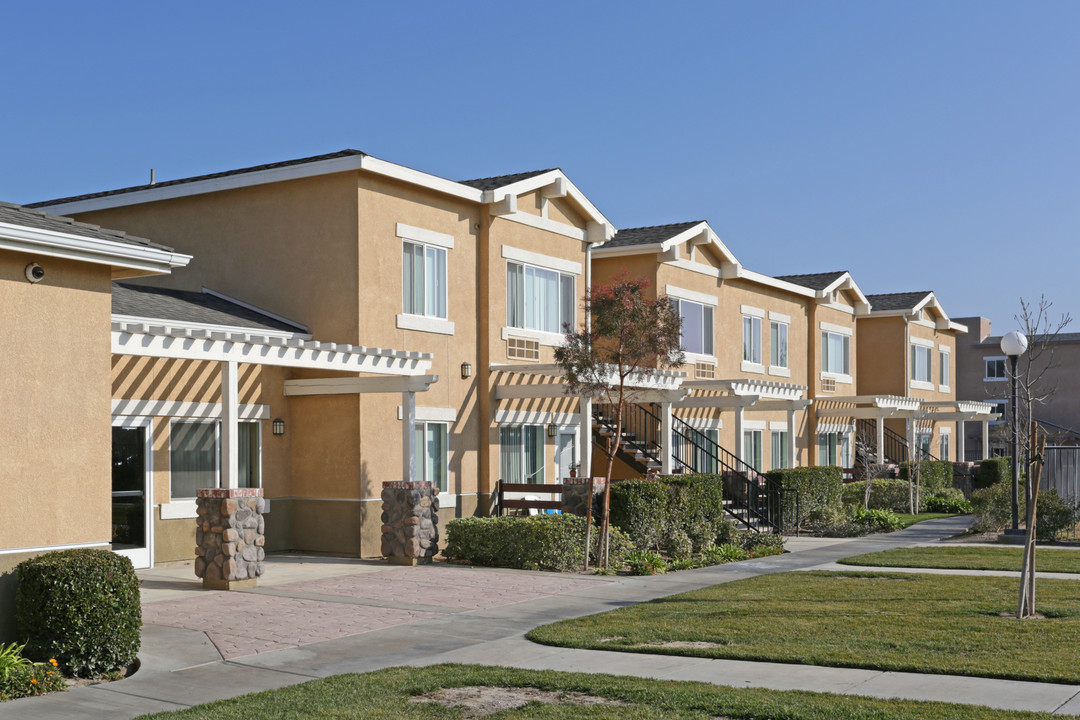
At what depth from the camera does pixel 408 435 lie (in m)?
17.9

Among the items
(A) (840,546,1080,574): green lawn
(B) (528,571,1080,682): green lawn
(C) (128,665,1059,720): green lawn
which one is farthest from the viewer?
(A) (840,546,1080,574): green lawn

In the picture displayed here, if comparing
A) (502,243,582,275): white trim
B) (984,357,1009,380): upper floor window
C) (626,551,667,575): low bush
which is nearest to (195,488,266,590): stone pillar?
(626,551,667,575): low bush

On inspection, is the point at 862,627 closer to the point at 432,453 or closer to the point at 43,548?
the point at 43,548

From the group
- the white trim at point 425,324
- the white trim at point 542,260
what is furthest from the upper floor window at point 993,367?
the white trim at point 425,324

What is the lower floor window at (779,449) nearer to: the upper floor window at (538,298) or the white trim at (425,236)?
the upper floor window at (538,298)

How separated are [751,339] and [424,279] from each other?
14.1m

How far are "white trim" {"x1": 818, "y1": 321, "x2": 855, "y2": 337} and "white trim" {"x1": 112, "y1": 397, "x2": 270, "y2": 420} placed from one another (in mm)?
22494

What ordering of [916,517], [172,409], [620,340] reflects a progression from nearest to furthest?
[172,409] < [620,340] < [916,517]

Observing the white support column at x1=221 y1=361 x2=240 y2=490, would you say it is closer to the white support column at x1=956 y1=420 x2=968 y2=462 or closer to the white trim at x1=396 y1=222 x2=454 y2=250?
the white trim at x1=396 y1=222 x2=454 y2=250

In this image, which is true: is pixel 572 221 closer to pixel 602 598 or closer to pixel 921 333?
pixel 602 598

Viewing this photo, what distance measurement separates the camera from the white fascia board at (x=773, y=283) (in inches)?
1197

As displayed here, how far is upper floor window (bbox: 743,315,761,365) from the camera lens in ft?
102

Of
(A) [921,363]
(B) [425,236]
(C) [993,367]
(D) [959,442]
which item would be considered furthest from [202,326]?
(C) [993,367]

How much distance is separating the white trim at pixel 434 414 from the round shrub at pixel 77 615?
9.72 meters
